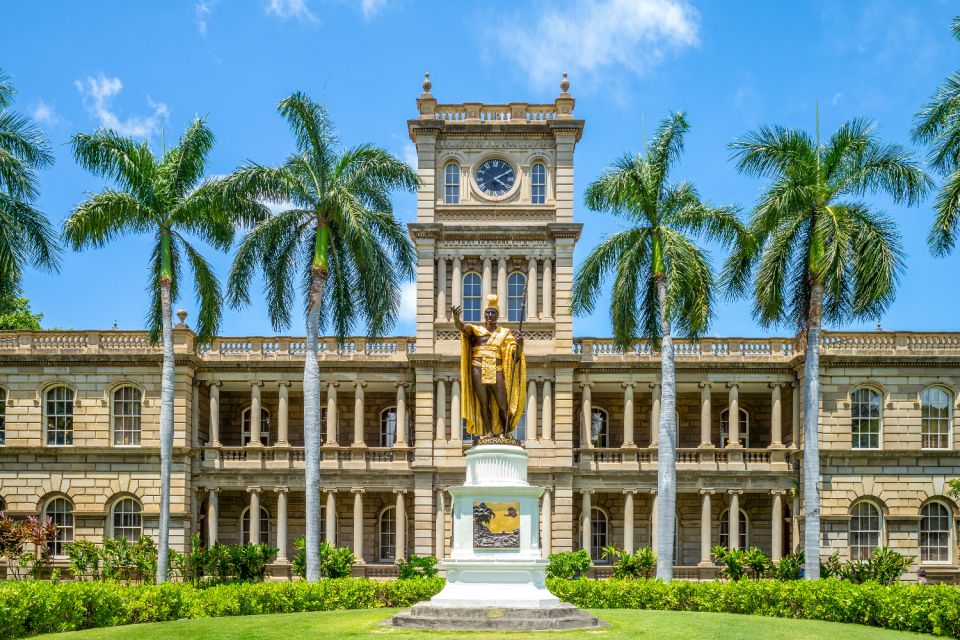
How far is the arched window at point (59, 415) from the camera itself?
4156 centimetres

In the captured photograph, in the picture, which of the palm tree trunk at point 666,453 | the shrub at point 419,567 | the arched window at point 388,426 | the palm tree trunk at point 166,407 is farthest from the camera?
the arched window at point 388,426

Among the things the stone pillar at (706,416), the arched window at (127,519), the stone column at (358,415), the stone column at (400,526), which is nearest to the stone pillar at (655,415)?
the stone pillar at (706,416)

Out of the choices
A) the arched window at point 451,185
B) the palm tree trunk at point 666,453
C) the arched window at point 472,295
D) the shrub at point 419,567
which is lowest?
the shrub at point 419,567

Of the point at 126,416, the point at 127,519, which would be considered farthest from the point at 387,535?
the point at 126,416

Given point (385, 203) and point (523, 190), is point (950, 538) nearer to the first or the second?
point (523, 190)

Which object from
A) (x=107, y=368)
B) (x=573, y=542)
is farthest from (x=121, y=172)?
(x=573, y=542)

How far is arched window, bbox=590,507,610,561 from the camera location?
1699 inches

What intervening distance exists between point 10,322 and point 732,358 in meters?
29.8

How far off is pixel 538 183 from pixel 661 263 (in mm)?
10882

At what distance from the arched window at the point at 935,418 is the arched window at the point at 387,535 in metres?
18.8

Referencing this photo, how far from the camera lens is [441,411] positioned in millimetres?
40500

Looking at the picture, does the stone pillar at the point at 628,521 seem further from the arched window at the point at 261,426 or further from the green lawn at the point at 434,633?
the green lawn at the point at 434,633

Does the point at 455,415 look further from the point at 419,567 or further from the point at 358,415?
the point at 419,567

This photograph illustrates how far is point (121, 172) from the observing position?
31.4m
